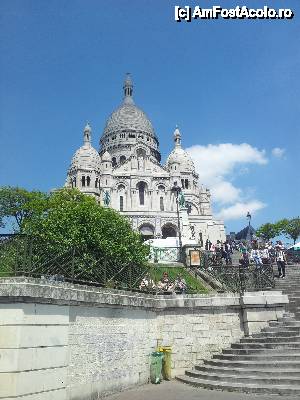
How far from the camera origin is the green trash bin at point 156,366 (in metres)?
10.9

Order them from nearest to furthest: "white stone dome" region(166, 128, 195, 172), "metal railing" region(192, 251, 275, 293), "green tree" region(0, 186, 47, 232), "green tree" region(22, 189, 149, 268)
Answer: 1. "metal railing" region(192, 251, 275, 293)
2. "green tree" region(22, 189, 149, 268)
3. "green tree" region(0, 186, 47, 232)
4. "white stone dome" region(166, 128, 195, 172)

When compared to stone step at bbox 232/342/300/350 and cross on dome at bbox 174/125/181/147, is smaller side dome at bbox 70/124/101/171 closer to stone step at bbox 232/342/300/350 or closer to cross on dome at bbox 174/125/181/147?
cross on dome at bbox 174/125/181/147

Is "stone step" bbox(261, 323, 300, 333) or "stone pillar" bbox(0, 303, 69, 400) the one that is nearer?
"stone pillar" bbox(0, 303, 69, 400)

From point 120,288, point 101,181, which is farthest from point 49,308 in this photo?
point 101,181

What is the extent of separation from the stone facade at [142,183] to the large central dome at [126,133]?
0.21 m

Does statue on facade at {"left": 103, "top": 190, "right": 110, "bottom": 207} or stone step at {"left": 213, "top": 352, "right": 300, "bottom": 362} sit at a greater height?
statue on facade at {"left": 103, "top": 190, "right": 110, "bottom": 207}

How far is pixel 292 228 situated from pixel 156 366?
2376 inches

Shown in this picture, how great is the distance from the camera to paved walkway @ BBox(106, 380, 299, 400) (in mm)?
8625

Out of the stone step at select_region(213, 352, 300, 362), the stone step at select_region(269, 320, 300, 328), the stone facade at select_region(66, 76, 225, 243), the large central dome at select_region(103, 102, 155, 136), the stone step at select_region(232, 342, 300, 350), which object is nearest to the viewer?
the stone step at select_region(213, 352, 300, 362)

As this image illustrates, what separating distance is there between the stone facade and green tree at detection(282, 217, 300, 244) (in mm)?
10412

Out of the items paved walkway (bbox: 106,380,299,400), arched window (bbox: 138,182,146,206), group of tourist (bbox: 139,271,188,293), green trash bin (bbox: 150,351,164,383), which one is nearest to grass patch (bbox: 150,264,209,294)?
group of tourist (bbox: 139,271,188,293)

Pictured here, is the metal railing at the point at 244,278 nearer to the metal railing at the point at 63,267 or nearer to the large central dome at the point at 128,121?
the metal railing at the point at 63,267

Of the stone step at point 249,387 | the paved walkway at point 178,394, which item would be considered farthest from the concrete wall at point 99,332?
the stone step at point 249,387

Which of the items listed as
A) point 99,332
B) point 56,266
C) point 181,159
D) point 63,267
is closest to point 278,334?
point 99,332
